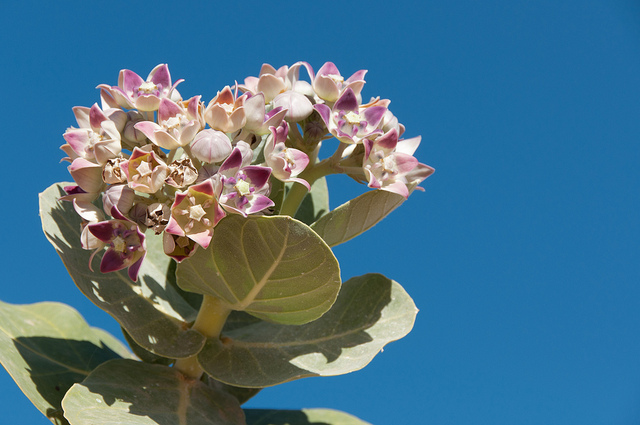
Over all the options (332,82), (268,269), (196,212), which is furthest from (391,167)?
(196,212)

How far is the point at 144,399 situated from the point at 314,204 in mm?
889

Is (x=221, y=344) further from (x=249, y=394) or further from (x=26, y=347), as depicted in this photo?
(x=26, y=347)

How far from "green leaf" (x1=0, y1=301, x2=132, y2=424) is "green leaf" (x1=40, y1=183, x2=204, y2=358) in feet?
1.10

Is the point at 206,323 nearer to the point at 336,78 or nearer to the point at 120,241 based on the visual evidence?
the point at 120,241

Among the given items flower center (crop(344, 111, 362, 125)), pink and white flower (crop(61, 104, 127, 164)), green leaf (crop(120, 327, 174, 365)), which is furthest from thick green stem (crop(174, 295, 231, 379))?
flower center (crop(344, 111, 362, 125))

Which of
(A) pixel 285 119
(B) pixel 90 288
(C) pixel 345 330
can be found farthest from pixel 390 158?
(B) pixel 90 288

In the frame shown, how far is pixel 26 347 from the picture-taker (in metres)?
2.10

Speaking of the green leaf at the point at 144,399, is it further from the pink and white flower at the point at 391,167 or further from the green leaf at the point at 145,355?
the pink and white flower at the point at 391,167

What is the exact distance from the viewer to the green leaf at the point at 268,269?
1.62 metres

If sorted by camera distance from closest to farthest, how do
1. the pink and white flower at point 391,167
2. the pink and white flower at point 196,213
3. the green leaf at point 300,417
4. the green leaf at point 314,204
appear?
the pink and white flower at point 196,213 < the pink and white flower at point 391,167 < the green leaf at point 314,204 < the green leaf at point 300,417

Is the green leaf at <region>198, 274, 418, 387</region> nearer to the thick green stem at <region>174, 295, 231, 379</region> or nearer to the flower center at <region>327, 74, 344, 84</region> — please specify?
the thick green stem at <region>174, 295, 231, 379</region>

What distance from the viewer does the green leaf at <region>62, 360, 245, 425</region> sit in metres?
1.67

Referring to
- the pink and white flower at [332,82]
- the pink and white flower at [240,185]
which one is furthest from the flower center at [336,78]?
the pink and white flower at [240,185]

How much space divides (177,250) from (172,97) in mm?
493
